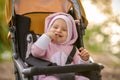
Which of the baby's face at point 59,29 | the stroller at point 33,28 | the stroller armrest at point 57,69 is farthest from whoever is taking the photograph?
the baby's face at point 59,29

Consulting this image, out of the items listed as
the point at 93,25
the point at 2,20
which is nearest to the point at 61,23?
the point at 2,20

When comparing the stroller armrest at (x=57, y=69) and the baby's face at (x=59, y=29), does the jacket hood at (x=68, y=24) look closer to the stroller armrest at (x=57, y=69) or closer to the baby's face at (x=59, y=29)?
the baby's face at (x=59, y=29)

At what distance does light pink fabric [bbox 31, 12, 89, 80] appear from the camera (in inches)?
164

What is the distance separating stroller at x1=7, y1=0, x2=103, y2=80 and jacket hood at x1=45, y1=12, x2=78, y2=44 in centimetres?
17

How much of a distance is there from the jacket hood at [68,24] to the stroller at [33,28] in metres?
0.17

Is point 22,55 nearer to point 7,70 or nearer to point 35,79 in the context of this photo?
point 35,79

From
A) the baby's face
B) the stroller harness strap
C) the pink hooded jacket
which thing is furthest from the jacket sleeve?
the stroller harness strap

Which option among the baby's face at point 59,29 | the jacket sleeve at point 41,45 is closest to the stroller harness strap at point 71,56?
the baby's face at point 59,29

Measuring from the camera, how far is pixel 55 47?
14.1 ft

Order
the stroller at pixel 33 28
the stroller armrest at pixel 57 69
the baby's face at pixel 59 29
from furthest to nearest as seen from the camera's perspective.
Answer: the baby's face at pixel 59 29 → the stroller at pixel 33 28 → the stroller armrest at pixel 57 69

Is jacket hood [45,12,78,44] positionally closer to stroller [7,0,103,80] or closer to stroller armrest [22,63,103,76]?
stroller [7,0,103,80]

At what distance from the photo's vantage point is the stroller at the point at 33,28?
13.4ft

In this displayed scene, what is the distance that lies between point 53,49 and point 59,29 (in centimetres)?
18

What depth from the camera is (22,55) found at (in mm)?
4480
